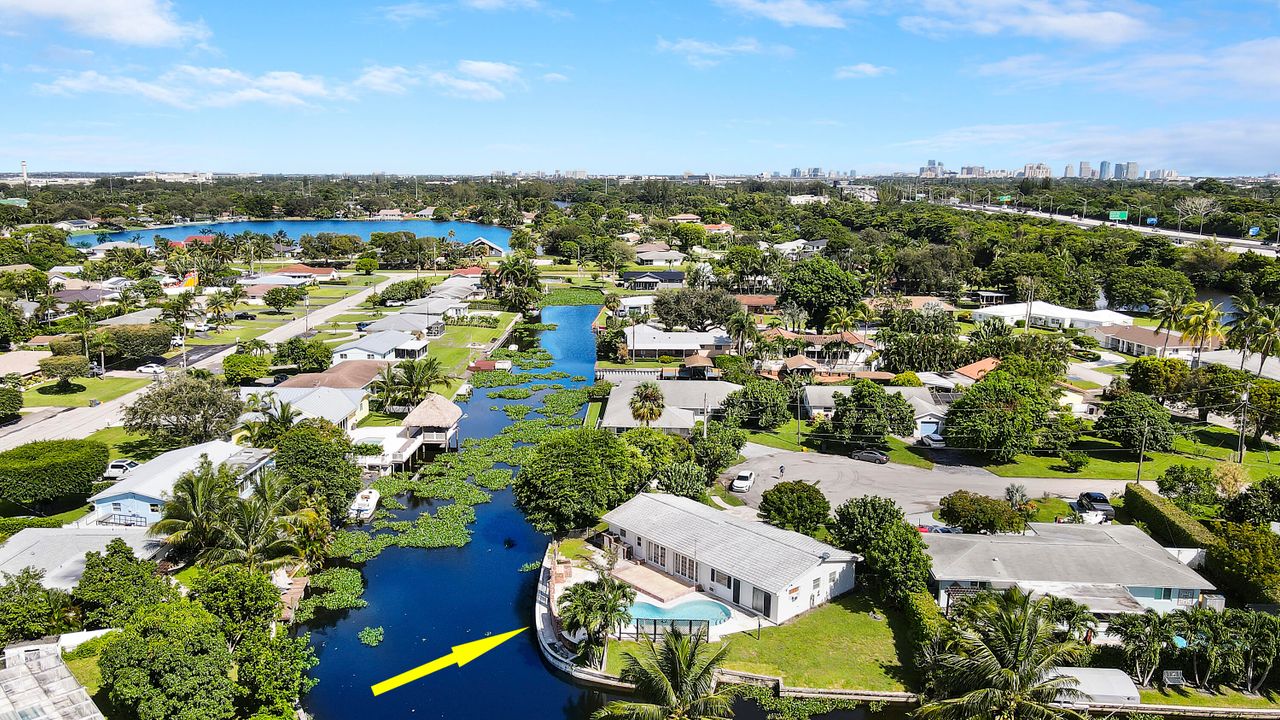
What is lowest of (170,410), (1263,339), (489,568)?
(489,568)

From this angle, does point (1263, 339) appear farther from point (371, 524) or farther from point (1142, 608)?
point (371, 524)

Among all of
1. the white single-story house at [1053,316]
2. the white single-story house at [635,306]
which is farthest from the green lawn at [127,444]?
the white single-story house at [1053,316]

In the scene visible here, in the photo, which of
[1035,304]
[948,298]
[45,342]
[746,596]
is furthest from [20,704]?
[948,298]

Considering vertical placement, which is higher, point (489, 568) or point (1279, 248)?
point (1279, 248)

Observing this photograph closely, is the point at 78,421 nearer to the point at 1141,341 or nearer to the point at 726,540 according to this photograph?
the point at 726,540

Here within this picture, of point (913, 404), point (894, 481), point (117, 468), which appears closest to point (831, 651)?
point (894, 481)

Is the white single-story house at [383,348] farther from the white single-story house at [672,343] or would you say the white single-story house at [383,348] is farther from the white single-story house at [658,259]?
the white single-story house at [658,259]
